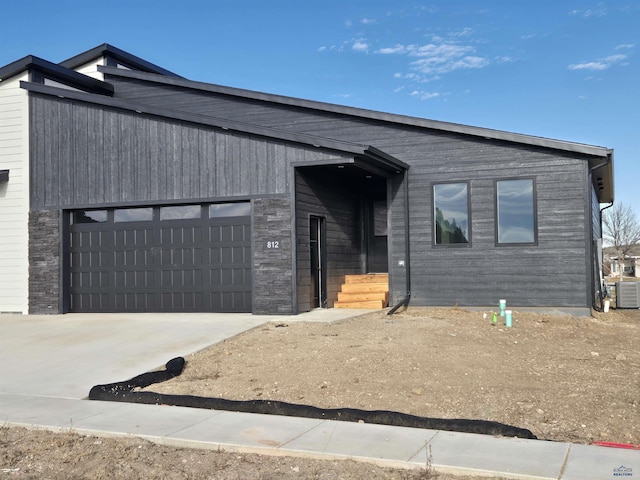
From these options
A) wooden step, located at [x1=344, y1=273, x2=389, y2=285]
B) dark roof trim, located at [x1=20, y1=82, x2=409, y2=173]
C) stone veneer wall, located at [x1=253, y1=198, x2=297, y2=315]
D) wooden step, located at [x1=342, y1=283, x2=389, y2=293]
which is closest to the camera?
dark roof trim, located at [x1=20, y1=82, x2=409, y2=173]

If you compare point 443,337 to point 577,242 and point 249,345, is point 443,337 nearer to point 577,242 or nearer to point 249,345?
point 249,345

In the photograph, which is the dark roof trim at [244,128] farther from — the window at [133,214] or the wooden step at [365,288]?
the wooden step at [365,288]

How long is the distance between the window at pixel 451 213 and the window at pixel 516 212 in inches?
27.7

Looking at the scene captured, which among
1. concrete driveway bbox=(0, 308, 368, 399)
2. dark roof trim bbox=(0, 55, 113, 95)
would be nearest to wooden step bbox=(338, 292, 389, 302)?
concrete driveway bbox=(0, 308, 368, 399)

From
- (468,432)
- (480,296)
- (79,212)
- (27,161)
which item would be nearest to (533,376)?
(468,432)

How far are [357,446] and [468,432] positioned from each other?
1022 mm

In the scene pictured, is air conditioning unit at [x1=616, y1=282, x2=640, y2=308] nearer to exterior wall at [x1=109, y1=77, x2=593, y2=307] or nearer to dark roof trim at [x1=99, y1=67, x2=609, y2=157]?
exterior wall at [x1=109, y1=77, x2=593, y2=307]

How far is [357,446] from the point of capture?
201 inches

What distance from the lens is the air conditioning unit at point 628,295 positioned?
1658 cm

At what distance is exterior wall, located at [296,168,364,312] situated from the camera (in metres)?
13.1

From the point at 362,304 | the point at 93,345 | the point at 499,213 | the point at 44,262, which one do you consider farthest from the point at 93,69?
the point at 499,213

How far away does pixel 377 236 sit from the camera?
16547 mm

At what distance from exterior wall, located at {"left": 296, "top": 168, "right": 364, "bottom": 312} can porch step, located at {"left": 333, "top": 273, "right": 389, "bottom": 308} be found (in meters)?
0.22

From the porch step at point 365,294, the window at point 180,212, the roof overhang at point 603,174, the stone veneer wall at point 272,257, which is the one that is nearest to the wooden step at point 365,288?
the porch step at point 365,294
